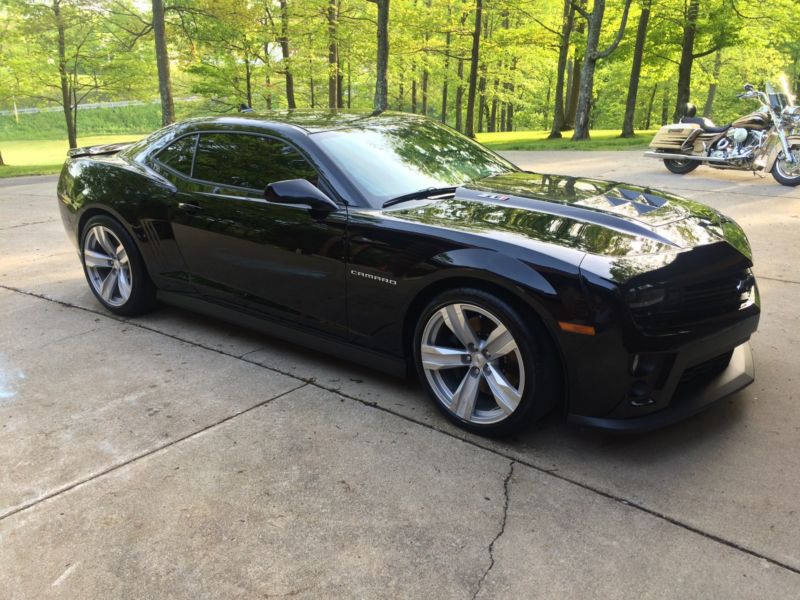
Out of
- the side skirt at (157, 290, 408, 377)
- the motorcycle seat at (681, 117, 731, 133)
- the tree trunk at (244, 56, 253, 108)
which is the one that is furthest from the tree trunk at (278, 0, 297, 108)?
the side skirt at (157, 290, 408, 377)

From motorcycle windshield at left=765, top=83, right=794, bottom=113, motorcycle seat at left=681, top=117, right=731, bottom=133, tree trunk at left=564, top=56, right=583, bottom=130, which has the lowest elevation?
motorcycle seat at left=681, top=117, right=731, bottom=133

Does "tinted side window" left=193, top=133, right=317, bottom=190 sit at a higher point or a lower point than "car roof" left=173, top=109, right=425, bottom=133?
lower

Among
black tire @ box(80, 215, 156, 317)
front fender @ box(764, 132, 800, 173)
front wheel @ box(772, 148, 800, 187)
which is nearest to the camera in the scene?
black tire @ box(80, 215, 156, 317)

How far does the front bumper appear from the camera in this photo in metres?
2.67

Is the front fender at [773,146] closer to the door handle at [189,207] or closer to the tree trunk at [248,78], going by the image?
the door handle at [189,207]

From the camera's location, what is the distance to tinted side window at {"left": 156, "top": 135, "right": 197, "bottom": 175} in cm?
427

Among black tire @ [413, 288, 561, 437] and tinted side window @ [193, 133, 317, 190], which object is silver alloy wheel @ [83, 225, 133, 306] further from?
black tire @ [413, 288, 561, 437]

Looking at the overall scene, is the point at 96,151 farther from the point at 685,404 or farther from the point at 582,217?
the point at 685,404

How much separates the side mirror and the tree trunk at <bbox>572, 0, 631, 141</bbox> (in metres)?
17.6

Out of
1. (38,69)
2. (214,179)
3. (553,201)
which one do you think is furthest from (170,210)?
(38,69)

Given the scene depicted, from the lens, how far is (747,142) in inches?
402

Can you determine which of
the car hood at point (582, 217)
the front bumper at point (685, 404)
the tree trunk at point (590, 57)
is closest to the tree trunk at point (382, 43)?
the tree trunk at point (590, 57)

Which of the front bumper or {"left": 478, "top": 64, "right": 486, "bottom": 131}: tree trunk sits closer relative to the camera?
the front bumper

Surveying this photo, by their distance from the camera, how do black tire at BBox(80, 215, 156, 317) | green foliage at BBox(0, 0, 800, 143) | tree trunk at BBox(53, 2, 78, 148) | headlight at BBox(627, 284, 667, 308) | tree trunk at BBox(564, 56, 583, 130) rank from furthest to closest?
tree trunk at BBox(564, 56, 583, 130), tree trunk at BBox(53, 2, 78, 148), green foliage at BBox(0, 0, 800, 143), black tire at BBox(80, 215, 156, 317), headlight at BBox(627, 284, 667, 308)
